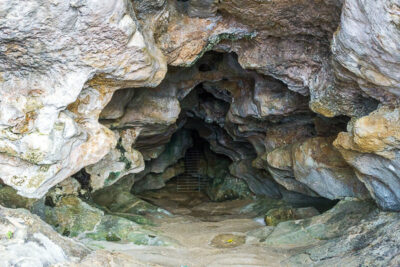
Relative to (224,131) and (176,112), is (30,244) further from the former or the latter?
(224,131)

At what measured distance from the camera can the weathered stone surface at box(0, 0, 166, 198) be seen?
3.00m

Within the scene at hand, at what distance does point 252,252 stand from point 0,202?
289 centimetres

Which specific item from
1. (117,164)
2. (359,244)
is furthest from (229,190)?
(359,244)

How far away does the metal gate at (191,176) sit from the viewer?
11.8 metres

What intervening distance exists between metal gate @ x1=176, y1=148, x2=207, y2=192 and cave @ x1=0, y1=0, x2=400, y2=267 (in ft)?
14.9

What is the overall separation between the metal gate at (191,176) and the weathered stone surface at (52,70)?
310 inches

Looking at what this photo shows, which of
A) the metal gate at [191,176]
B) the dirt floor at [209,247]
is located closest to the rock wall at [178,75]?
the dirt floor at [209,247]

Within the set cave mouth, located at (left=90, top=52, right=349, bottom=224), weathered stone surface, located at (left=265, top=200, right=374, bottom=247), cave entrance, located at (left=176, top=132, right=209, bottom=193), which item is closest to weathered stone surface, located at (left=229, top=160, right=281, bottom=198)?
cave mouth, located at (left=90, top=52, right=349, bottom=224)

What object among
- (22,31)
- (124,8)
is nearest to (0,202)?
(22,31)

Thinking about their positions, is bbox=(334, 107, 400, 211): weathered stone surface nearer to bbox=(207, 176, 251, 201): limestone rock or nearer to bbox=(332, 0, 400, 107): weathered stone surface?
bbox=(332, 0, 400, 107): weathered stone surface

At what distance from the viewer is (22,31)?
2.95 meters

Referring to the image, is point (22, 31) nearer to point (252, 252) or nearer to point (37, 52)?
point (37, 52)

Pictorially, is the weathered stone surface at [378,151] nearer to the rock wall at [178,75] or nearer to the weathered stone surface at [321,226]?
the rock wall at [178,75]

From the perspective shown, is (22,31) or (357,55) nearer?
(22,31)
